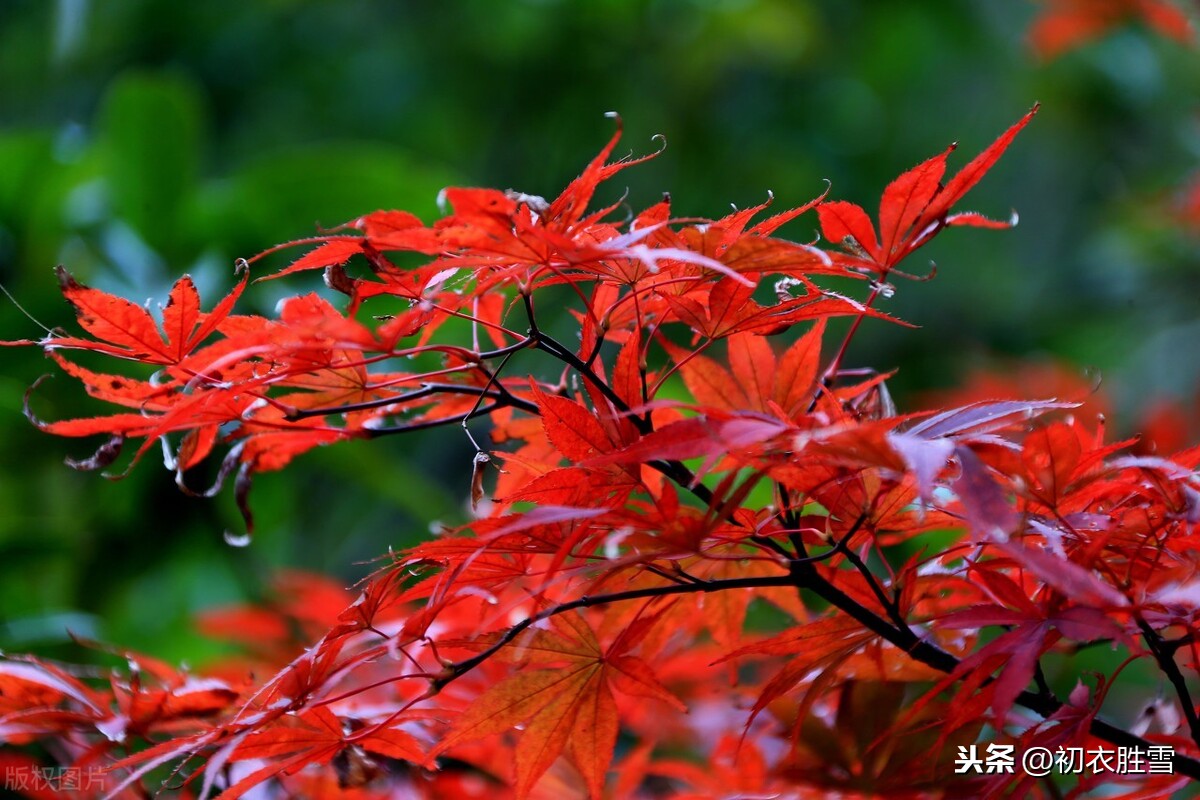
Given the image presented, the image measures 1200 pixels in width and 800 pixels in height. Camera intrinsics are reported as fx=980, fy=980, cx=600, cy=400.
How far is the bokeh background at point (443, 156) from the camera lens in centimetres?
127

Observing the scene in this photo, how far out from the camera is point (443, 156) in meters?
2.37

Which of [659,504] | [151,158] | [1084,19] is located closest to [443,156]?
[151,158]

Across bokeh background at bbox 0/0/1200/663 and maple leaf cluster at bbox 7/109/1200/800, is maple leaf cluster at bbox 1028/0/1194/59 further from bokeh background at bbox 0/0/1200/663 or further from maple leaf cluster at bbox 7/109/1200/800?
maple leaf cluster at bbox 7/109/1200/800

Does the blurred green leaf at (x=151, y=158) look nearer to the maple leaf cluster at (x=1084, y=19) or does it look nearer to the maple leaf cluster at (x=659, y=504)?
the maple leaf cluster at (x=659, y=504)

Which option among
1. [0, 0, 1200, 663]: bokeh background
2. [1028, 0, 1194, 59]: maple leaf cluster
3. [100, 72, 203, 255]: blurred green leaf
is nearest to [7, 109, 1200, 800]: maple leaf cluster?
[0, 0, 1200, 663]: bokeh background

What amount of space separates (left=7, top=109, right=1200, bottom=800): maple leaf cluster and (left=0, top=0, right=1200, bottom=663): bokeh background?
0.78m

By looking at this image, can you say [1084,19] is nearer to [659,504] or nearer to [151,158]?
[151,158]

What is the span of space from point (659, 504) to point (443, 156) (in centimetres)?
213

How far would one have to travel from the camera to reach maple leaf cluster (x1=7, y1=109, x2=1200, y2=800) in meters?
0.36

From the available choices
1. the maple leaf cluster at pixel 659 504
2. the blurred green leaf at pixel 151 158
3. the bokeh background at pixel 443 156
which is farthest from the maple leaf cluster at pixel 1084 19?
the blurred green leaf at pixel 151 158

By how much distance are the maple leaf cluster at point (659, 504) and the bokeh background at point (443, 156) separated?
781mm

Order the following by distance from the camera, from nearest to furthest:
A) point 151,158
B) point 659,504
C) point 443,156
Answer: point 659,504
point 151,158
point 443,156

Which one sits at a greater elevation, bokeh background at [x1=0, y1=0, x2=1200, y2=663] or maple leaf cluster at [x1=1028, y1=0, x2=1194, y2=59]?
maple leaf cluster at [x1=1028, y1=0, x2=1194, y2=59]

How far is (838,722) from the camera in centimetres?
51
